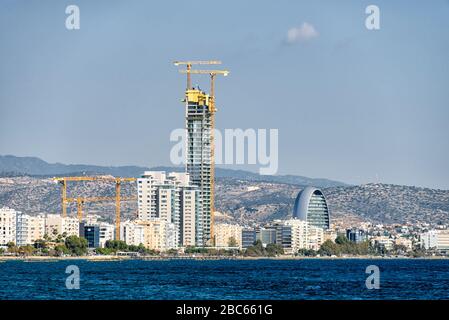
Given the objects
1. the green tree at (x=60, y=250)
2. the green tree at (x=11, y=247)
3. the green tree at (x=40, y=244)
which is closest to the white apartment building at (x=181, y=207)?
the green tree at (x=40, y=244)

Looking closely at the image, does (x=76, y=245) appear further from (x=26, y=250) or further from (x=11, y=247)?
(x=11, y=247)

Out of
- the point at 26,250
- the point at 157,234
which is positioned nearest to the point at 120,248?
the point at 26,250

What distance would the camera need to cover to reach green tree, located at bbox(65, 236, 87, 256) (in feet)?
521

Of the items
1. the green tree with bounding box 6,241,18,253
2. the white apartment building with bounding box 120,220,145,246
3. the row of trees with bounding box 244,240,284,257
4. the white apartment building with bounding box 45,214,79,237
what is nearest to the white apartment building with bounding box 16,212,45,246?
the white apartment building with bounding box 45,214,79,237

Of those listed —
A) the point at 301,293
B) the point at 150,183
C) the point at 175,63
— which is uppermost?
the point at 175,63

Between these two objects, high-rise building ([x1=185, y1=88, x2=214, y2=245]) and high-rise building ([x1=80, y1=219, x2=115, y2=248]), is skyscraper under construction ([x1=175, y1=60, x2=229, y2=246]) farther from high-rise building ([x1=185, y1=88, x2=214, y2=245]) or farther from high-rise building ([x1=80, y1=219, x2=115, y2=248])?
high-rise building ([x1=80, y1=219, x2=115, y2=248])

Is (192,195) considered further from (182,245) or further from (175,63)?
(175,63)

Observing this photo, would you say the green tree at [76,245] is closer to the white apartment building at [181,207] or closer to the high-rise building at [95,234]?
the high-rise building at [95,234]

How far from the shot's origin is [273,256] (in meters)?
191

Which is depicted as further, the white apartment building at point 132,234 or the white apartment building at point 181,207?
the white apartment building at point 181,207

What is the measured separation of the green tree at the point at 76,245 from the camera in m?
159
